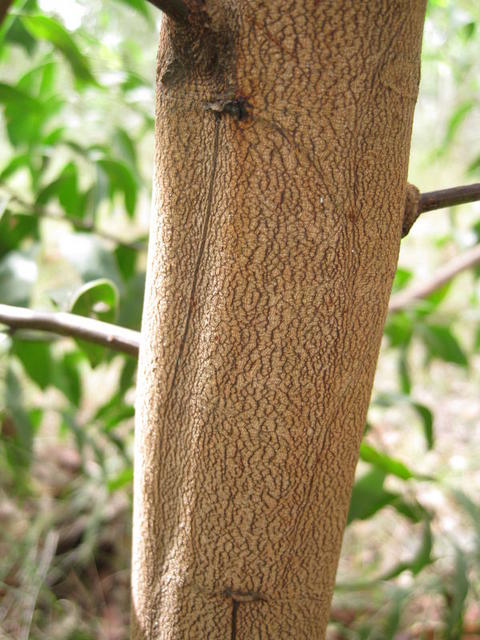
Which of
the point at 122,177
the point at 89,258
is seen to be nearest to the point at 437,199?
the point at 89,258

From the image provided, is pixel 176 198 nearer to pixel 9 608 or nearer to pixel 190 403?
pixel 190 403

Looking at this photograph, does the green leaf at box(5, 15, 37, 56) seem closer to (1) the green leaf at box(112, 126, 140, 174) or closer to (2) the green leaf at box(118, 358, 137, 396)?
(1) the green leaf at box(112, 126, 140, 174)

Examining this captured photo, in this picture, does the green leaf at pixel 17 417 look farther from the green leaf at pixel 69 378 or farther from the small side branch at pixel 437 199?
the small side branch at pixel 437 199

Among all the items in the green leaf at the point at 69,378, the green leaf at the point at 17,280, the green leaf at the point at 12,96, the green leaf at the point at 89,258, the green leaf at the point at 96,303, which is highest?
the green leaf at the point at 12,96

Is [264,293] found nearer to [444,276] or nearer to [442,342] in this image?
[442,342]

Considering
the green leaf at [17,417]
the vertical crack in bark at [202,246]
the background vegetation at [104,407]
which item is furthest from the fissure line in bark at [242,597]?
the green leaf at [17,417]

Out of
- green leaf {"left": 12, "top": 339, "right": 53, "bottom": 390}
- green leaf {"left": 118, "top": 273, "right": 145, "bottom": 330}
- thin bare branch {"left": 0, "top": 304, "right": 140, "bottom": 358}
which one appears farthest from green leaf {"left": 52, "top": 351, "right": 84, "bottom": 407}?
thin bare branch {"left": 0, "top": 304, "right": 140, "bottom": 358}

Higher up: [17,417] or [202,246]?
[202,246]
